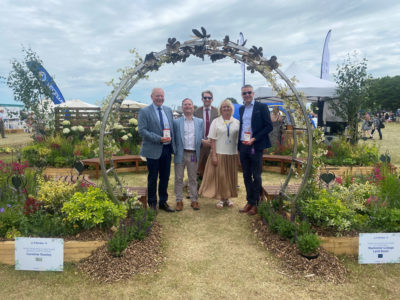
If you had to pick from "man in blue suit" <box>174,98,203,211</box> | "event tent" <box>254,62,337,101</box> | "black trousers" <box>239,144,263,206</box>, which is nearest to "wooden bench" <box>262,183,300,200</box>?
"black trousers" <box>239,144,263,206</box>

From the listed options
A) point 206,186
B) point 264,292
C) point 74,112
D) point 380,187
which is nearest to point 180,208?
point 206,186

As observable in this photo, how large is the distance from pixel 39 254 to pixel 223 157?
8.95ft

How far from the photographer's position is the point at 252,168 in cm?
414

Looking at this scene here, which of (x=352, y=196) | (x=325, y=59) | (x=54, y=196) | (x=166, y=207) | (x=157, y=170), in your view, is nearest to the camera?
(x=54, y=196)

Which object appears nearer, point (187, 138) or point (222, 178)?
point (187, 138)

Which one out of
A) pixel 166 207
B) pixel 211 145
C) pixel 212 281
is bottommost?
pixel 212 281

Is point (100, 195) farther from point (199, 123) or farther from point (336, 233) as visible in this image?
point (336, 233)

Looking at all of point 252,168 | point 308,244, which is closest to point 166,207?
point 252,168

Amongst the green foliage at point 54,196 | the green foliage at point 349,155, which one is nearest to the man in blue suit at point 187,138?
the green foliage at point 54,196

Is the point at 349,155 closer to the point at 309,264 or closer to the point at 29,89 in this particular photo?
the point at 309,264

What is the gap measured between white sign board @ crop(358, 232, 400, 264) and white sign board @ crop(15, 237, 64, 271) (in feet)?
10.2

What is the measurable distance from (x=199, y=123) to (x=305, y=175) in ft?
5.75

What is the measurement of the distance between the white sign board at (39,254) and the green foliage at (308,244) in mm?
2469

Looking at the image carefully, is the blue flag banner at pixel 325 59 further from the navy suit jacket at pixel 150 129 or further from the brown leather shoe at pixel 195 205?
the navy suit jacket at pixel 150 129
